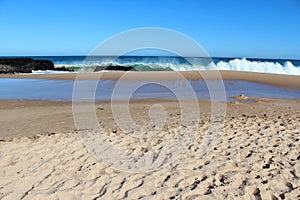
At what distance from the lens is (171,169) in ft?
14.5

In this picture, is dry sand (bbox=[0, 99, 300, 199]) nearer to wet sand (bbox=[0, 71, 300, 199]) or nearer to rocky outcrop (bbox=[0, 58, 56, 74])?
wet sand (bbox=[0, 71, 300, 199])

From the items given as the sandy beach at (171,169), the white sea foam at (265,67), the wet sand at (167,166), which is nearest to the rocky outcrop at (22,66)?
the white sea foam at (265,67)

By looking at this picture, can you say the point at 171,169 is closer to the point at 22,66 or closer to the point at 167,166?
the point at 167,166

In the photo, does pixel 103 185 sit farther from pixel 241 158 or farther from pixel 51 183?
pixel 241 158

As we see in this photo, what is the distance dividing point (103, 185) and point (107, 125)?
3.52 meters

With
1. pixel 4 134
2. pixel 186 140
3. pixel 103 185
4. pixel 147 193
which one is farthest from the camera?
pixel 4 134

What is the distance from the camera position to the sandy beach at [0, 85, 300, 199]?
378 cm

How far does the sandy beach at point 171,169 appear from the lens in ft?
12.4

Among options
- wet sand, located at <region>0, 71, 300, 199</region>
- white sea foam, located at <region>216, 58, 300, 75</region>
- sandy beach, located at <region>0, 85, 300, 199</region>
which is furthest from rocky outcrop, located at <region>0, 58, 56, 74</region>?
sandy beach, located at <region>0, 85, 300, 199</region>

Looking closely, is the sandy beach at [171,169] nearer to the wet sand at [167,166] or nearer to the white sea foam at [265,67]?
the wet sand at [167,166]

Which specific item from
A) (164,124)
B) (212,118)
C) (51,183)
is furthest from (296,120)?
(51,183)

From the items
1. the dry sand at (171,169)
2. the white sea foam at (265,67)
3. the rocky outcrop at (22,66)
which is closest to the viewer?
the dry sand at (171,169)

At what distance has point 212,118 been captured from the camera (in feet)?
25.9

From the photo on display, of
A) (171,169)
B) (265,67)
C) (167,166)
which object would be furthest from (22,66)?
(171,169)
